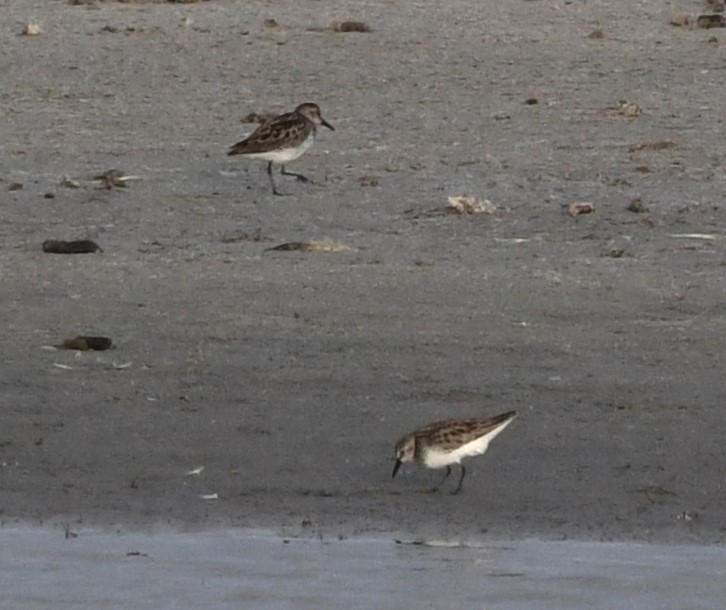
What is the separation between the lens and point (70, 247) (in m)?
12.3

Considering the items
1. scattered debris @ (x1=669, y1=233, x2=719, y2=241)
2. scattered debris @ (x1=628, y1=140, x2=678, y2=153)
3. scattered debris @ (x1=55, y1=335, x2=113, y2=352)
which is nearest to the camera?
scattered debris @ (x1=55, y1=335, x2=113, y2=352)

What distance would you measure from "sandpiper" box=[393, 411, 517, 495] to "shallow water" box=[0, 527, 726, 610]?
457mm

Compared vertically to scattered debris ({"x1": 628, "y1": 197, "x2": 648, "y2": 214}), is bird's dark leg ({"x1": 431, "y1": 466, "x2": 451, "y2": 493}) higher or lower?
higher

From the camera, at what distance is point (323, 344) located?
406 inches

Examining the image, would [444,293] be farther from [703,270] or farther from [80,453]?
[80,453]

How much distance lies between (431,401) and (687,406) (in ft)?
3.48

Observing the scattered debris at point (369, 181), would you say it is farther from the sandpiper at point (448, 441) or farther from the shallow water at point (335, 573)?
the shallow water at point (335, 573)

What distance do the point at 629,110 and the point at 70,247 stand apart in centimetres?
552

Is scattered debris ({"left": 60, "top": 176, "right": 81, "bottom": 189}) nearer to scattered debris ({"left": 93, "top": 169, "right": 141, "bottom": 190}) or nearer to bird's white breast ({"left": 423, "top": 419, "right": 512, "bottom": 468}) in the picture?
scattered debris ({"left": 93, "top": 169, "right": 141, "bottom": 190})

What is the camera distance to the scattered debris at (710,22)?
20188 millimetres

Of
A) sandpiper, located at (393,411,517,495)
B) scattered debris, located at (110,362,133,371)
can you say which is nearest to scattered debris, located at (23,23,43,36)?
scattered debris, located at (110,362,133,371)

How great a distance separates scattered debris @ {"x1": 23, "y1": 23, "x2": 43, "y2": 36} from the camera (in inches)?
790

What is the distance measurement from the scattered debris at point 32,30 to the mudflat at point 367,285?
0.32 m

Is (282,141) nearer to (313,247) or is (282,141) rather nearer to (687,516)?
(313,247)
